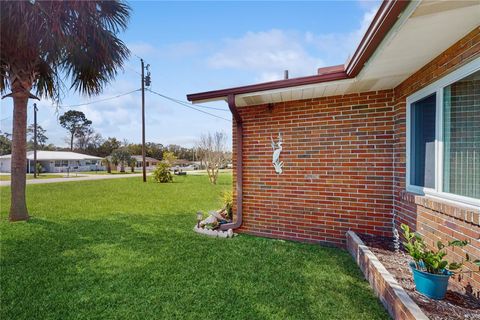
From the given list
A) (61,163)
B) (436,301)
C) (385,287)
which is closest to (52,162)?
(61,163)

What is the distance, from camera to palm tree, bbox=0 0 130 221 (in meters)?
5.20

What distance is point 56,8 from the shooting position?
17.5ft

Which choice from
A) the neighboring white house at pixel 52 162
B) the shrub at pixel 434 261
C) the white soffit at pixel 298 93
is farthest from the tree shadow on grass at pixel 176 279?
the neighboring white house at pixel 52 162

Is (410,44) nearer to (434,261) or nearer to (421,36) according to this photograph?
(421,36)

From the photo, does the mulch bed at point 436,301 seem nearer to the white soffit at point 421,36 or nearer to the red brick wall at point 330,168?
the red brick wall at point 330,168

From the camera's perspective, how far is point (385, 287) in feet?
7.91

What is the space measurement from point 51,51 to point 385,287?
745 cm

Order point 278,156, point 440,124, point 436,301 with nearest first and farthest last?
point 436,301
point 440,124
point 278,156

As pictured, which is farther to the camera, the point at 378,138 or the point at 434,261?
the point at 378,138

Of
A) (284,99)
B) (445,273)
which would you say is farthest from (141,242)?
(445,273)

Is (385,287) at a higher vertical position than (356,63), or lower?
lower

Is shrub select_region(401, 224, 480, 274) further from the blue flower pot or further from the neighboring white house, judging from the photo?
the neighboring white house

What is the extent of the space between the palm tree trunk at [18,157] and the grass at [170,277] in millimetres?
969

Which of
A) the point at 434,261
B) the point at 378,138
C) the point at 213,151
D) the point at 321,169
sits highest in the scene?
the point at 213,151
